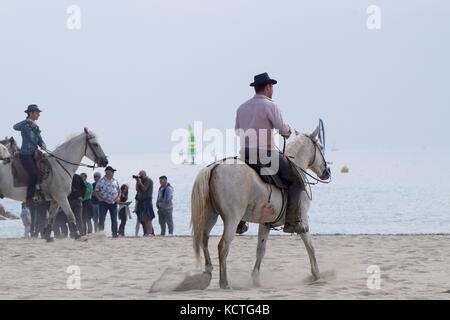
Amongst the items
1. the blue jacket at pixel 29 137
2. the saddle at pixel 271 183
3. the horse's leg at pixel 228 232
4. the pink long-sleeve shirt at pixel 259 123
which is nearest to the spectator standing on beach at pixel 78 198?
the blue jacket at pixel 29 137

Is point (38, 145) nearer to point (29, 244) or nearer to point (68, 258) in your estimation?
point (29, 244)

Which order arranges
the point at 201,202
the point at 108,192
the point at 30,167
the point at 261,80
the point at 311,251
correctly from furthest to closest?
the point at 108,192
the point at 30,167
the point at 311,251
the point at 261,80
the point at 201,202

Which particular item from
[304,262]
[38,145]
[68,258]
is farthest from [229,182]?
[38,145]

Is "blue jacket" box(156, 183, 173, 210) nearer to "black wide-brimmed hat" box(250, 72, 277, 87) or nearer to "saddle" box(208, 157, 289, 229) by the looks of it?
"saddle" box(208, 157, 289, 229)

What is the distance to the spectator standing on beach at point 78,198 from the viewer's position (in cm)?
2097

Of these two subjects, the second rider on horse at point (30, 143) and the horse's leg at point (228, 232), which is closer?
the horse's leg at point (228, 232)

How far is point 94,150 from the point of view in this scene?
18781 mm

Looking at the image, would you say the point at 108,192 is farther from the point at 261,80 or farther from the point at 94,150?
the point at 261,80

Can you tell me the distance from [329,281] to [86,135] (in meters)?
8.39

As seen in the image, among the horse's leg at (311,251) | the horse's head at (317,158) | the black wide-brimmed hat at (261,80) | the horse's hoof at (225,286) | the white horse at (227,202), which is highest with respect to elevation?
the black wide-brimmed hat at (261,80)

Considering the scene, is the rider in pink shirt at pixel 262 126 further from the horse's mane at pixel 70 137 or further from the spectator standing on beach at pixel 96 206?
the spectator standing on beach at pixel 96 206

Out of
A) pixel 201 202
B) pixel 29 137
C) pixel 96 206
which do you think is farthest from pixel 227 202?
pixel 96 206

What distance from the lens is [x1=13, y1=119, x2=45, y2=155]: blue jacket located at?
17.9 meters

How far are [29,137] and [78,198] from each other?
330cm
